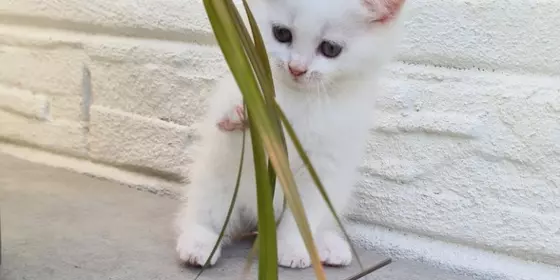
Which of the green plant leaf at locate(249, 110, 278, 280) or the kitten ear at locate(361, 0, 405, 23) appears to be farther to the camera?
the kitten ear at locate(361, 0, 405, 23)

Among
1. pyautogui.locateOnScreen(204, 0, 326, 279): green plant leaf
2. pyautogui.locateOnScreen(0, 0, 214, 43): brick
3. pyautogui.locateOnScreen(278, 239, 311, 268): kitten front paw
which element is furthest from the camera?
pyautogui.locateOnScreen(0, 0, 214, 43): brick

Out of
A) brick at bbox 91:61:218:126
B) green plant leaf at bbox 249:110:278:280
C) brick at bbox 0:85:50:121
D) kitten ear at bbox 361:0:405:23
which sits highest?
kitten ear at bbox 361:0:405:23

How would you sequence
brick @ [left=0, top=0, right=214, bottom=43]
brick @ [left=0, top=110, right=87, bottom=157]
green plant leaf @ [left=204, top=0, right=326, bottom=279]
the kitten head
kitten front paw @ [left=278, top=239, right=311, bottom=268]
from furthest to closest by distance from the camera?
brick @ [left=0, top=110, right=87, bottom=157]
brick @ [left=0, top=0, right=214, bottom=43]
kitten front paw @ [left=278, top=239, right=311, bottom=268]
the kitten head
green plant leaf @ [left=204, top=0, right=326, bottom=279]

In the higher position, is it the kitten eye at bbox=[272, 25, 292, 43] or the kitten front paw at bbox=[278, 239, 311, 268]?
the kitten eye at bbox=[272, 25, 292, 43]

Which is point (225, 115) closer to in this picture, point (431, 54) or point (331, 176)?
point (331, 176)

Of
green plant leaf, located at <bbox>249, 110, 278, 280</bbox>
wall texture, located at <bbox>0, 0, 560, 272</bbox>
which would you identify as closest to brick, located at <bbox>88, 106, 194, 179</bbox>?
wall texture, located at <bbox>0, 0, 560, 272</bbox>

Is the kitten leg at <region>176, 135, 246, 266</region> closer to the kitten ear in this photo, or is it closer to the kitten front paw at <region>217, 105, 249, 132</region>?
the kitten front paw at <region>217, 105, 249, 132</region>

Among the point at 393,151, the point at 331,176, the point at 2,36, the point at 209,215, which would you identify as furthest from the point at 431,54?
the point at 2,36
